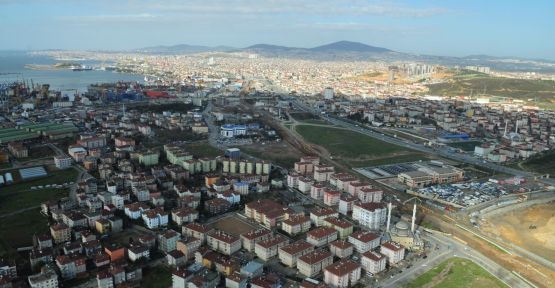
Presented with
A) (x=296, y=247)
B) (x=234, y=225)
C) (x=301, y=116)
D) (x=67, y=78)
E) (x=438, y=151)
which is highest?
(x=67, y=78)

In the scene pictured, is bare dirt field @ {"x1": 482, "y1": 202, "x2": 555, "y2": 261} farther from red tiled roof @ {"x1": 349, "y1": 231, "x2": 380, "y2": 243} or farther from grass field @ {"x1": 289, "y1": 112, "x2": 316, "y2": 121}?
grass field @ {"x1": 289, "y1": 112, "x2": 316, "y2": 121}

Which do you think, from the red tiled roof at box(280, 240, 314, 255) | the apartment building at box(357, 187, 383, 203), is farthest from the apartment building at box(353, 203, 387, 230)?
the red tiled roof at box(280, 240, 314, 255)

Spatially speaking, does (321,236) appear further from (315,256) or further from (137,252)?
(137,252)

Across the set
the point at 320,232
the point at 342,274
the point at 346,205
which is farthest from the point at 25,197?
the point at 342,274

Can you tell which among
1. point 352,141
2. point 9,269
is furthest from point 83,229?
point 352,141

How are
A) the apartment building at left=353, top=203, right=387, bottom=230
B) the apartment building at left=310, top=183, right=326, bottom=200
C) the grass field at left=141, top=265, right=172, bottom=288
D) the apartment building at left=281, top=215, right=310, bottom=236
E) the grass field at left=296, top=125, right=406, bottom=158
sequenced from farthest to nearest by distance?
the grass field at left=296, top=125, right=406, bottom=158 → the apartment building at left=310, top=183, right=326, bottom=200 → the apartment building at left=353, top=203, right=387, bottom=230 → the apartment building at left=281, top=215, right=310, bottom=236 → the grass field at left=141, top=265, right=172, bottom=288

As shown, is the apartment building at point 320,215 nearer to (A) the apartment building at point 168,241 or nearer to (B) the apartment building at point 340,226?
(B) the apartment building at point 340,226
